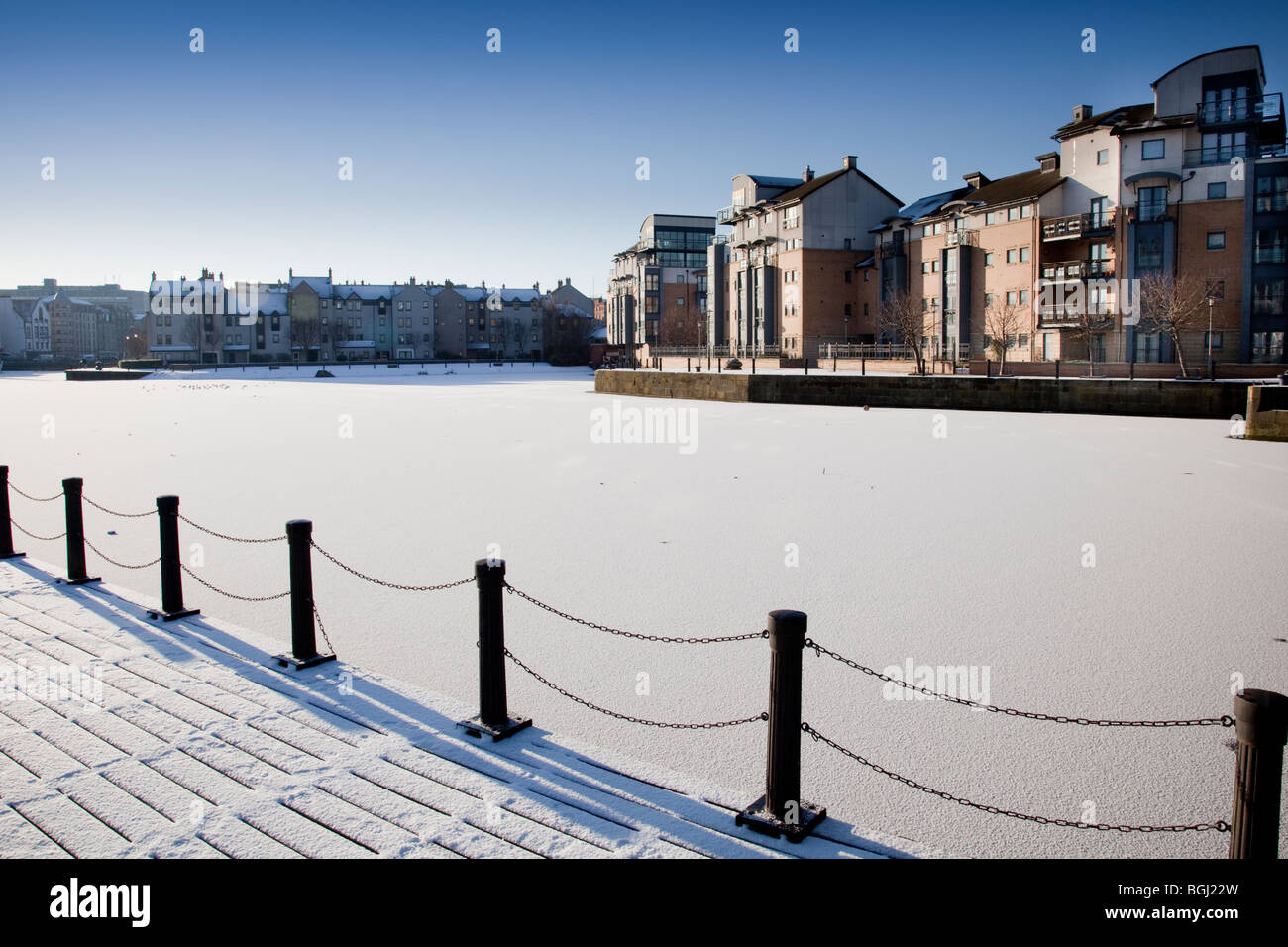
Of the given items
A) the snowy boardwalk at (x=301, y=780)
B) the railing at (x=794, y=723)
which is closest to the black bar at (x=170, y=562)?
the snowy boardwalk at (x=301, y=780)

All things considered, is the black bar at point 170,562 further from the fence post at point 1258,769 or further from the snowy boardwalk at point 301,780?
the fence post at point 1258,769

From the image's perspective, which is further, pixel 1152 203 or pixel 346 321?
pixel 346 321

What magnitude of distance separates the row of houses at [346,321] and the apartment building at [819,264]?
40922 millimetres

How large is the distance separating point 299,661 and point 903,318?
47.8m

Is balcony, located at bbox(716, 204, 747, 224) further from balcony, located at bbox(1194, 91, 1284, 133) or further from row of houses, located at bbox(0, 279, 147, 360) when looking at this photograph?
row of houses, located at bbox(0, 279, 147, 360)

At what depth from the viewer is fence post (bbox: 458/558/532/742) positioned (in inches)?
221

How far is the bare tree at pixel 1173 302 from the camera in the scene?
42.9 metres

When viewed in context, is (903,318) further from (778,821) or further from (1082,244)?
(778,821)

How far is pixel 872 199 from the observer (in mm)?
68188

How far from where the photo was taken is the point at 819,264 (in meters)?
66.9

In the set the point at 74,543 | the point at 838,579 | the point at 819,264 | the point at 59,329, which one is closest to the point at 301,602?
the point at 74,543

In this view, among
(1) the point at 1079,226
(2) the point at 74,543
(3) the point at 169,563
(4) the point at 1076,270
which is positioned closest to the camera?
(3) the point at 169,563
